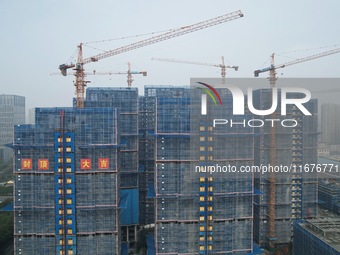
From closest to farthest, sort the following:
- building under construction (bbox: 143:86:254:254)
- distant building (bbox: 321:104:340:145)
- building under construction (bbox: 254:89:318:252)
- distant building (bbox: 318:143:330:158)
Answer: building under construction (bbox: 143:86:254:254) → building under construction (bbox: 254:89:318:252) → distant building (bbox: 321:104:340:145) → distant building (bbox: 318:143:330:158)

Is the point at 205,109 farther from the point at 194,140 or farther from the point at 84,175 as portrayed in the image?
the point at 84,175

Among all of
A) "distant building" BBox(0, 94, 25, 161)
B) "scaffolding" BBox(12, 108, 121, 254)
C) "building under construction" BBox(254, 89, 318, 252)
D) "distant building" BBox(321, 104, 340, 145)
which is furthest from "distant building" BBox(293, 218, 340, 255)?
"distant building" BBox(0, 94, 25, 161)

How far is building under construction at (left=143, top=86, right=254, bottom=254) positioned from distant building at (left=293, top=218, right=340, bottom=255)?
4130 mm

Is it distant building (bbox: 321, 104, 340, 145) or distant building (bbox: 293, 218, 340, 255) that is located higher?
distant building (bbox: 321, 104, 340, 145)

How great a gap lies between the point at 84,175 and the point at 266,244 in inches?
643

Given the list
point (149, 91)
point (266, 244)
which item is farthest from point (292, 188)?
point (149, 91)

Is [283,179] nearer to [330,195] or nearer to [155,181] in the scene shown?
[330,195]

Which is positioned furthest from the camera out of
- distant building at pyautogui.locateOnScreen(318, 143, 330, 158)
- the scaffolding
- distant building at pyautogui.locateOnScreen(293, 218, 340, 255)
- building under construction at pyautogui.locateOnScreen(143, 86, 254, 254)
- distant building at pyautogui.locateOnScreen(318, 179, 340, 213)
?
distant building at pyautogui.locateOnScreen(318, 179, 340, 213)

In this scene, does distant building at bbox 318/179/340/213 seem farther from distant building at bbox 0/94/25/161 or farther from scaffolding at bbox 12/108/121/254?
distant building at bbox 0/94/25/161

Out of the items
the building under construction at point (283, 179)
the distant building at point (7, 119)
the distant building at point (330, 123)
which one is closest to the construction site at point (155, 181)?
the building under construction at point (283, 179)

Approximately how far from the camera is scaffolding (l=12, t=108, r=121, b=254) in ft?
52.3

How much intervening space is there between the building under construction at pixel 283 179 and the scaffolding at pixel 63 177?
1310 cm

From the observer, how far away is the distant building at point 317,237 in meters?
15.5

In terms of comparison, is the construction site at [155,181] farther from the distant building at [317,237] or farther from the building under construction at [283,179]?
the building under construction at [283,179]
